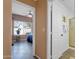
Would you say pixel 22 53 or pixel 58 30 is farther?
pixel 22 53

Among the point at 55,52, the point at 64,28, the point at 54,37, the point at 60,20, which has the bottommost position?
the point at 55,52

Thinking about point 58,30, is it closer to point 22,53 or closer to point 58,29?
point 58,29

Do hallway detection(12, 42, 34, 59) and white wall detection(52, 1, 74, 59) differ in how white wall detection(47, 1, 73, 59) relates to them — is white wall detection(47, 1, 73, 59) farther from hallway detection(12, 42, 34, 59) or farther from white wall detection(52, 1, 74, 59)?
hallway detection(12, 42, 34, 59)

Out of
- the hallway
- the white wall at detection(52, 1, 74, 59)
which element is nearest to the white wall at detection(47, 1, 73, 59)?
the white wall at detection(52, 1, 74, 59)

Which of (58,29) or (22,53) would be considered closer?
(58,29)

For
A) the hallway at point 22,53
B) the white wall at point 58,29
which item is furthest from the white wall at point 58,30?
the hallway at point 22,53

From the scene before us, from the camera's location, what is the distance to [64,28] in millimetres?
3881

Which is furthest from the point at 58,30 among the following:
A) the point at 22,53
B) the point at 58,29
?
the point at 22,53

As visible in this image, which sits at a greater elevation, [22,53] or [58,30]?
[58,30]

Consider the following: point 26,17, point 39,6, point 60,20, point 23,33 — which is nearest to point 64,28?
point 60,20

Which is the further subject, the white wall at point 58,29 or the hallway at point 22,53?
the hallway at point 22,53

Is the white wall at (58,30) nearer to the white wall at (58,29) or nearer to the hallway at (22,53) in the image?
the white wall at (58,29)

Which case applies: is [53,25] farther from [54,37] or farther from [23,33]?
[23,33]

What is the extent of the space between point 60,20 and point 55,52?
1.01 meters
